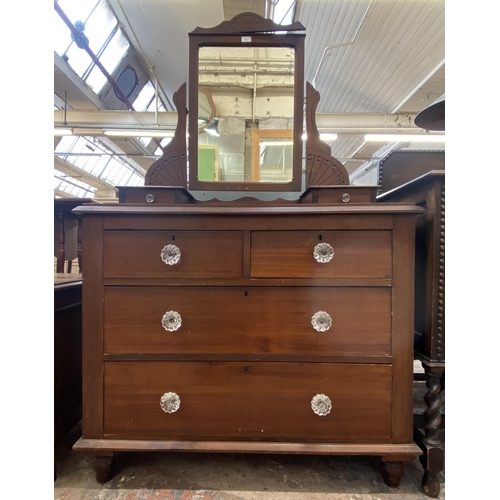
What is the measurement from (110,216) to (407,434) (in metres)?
1.39

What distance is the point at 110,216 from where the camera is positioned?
987mm

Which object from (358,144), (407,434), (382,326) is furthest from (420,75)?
(407,434)

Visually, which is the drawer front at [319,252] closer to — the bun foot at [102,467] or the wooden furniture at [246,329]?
the wooden furniture at [246,329]

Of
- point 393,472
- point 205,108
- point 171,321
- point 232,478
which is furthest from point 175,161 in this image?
point 393,472

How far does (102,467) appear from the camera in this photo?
993mm

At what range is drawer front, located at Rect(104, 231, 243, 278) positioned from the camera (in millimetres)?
986

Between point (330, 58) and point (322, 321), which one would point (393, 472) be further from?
point (330, 58)

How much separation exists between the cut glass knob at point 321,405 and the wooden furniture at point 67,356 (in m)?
1.08

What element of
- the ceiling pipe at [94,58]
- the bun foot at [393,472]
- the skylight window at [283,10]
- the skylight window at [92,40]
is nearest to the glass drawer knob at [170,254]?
the bun foot at [393,472]

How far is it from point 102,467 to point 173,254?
871mm

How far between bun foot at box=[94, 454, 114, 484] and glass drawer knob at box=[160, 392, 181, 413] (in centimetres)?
29

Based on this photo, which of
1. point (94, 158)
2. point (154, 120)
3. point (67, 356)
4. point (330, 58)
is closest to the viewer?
point (67, 356)

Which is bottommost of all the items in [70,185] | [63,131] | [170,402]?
[170,402]

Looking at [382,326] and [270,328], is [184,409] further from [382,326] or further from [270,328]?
[382,326]
